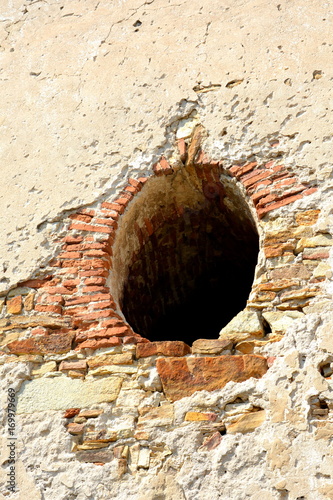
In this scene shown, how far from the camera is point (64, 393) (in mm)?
3520

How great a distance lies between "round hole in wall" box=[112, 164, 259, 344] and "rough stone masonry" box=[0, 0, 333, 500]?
0.02 metres

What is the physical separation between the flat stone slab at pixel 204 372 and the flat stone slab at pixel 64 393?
0.88ft

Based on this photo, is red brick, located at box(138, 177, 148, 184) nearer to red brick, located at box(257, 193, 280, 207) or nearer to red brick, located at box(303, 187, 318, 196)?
red brick, located at box(257, 193, 280, 207)

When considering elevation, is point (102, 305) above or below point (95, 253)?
below

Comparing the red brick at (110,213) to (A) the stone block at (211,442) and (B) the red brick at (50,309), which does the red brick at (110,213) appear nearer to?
(B) the red brick at (50,309)

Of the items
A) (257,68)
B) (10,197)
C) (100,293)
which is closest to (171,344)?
(100,293)

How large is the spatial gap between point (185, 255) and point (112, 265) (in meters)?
1.06

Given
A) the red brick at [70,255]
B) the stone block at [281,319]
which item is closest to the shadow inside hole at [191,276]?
the red brick at [70,255]

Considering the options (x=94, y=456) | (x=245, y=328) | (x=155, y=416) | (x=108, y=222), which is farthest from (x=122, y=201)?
(x=94, y=456)


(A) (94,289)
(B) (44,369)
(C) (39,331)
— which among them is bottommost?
(B) (44,369)

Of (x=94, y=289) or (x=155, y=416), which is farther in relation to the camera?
(x=94, y=289)

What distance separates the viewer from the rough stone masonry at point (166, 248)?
324 cm

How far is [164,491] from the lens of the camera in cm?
316

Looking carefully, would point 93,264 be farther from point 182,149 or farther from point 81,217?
point 182,149
